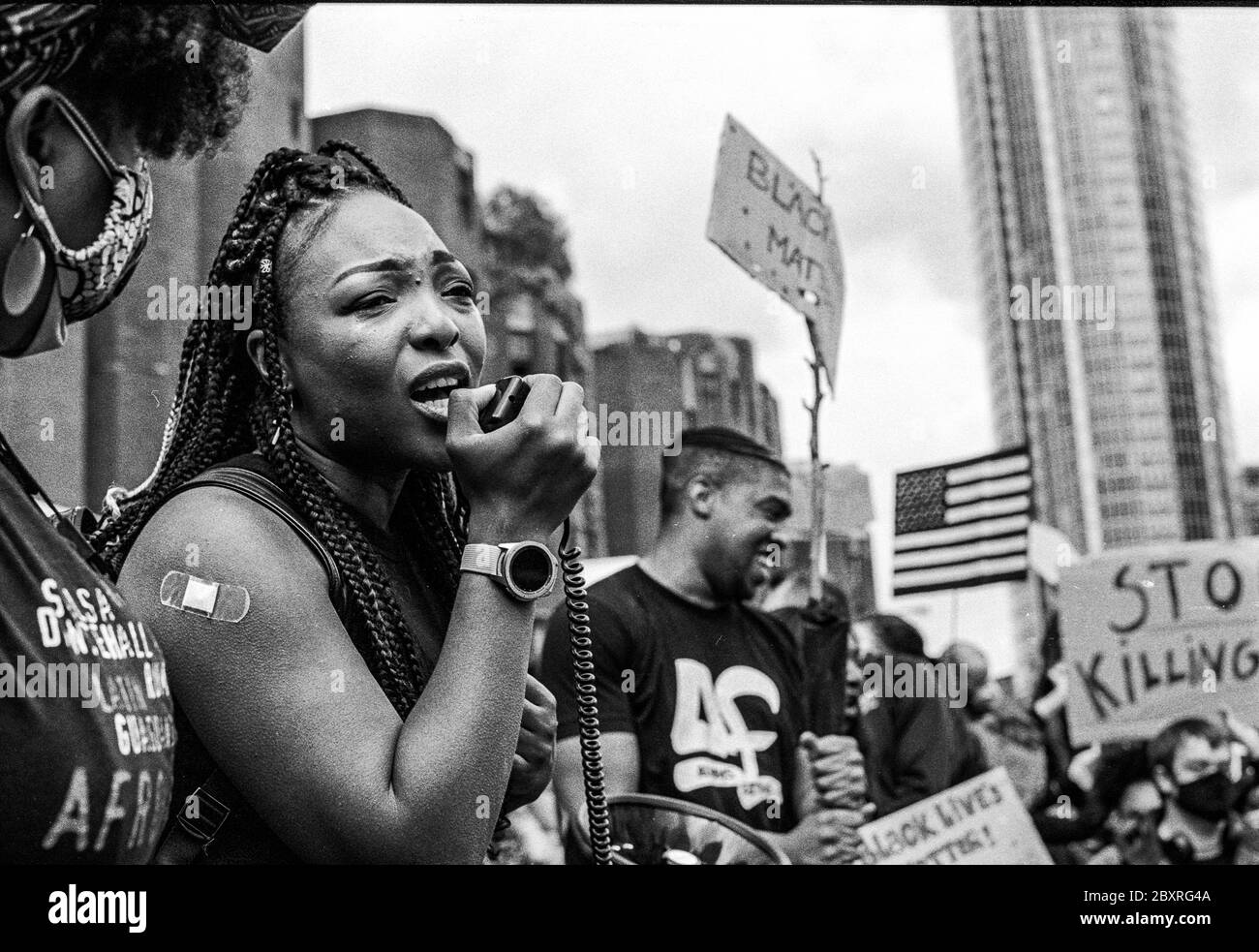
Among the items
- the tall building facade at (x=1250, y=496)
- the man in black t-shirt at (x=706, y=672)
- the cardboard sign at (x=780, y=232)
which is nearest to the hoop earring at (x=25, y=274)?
the man in black t-shirt at (x=706, y=672)

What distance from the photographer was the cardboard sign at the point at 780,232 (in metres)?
2.96

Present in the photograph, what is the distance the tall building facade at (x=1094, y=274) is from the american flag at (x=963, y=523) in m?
0.10

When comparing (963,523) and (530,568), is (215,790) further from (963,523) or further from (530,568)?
(963,523)

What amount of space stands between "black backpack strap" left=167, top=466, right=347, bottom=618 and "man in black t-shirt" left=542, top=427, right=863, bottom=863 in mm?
1244

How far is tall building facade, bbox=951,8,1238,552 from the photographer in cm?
378

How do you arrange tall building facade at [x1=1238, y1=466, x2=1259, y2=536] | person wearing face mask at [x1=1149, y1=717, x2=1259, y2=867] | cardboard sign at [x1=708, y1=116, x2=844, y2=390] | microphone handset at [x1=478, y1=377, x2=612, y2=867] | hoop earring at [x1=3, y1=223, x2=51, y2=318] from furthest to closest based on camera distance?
person wearing face mask at [x1=1149, y1=717, x2=1259, y2=867] < tall building facade at [x1=1238, y1=466, x2=1259, y2=536] < cardboard sign at [x1=708, y1=116, x2=844, y2=390] < microphone handset at [x1=478, y1=377, x2=612, y2=867] < hoop earring at [x1=3, y1=223, x2=51, y2=318]

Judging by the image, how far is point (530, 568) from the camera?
1.29 m

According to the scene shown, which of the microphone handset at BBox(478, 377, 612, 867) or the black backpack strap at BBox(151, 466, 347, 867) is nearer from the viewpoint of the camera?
the black backpack strap at BBox(151, 466, 347, 867)

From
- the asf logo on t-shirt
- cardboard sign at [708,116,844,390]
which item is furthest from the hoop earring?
cardboard sign at [708,116,844,390]

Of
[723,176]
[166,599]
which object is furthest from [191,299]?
[723,176]

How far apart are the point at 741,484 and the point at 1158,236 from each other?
95.2 inches

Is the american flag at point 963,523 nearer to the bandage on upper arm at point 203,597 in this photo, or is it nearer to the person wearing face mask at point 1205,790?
the person wearing face mask at point 1205,790

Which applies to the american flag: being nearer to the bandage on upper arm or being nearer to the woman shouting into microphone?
the woman shouting into microphone

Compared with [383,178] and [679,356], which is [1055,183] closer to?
[679,356]
